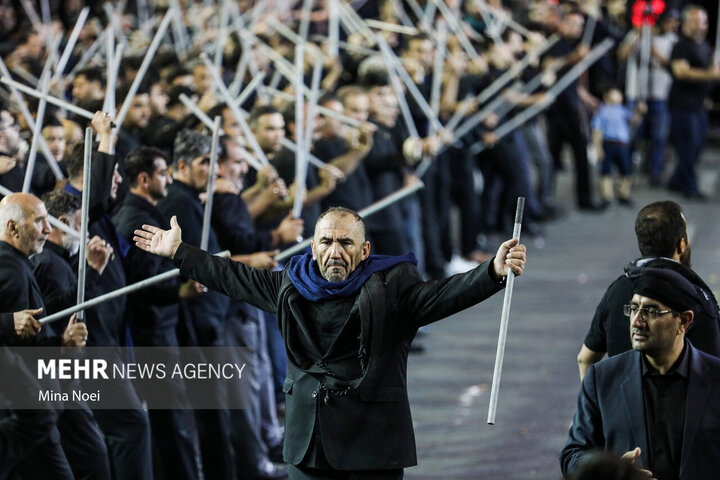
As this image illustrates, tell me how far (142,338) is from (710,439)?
3.53 m

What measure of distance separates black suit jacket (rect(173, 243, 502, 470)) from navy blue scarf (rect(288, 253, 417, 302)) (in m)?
→ 0.03

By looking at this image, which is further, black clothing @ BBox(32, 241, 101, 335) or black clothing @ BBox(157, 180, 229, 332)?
black clothing @ BBox(157, 180, 229, 332)

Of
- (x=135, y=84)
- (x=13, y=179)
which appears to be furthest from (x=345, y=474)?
(x=135, y=84)

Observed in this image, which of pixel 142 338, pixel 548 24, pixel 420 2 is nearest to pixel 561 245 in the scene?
pixel 548 24

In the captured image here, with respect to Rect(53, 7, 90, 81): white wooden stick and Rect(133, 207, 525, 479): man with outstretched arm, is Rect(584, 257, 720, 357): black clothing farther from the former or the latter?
Rect(53, 7, 90, 81): white wooden stick

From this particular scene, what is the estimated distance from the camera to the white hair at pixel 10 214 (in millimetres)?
6359

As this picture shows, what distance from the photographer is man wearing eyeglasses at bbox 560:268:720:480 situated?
16.6ft

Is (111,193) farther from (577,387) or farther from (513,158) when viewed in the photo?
(513,158)

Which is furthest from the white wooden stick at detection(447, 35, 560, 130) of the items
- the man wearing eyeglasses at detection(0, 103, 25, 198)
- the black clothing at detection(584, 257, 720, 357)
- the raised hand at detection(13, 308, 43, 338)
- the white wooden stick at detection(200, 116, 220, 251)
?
the raised hand at detection(13, 308, 43, 338)

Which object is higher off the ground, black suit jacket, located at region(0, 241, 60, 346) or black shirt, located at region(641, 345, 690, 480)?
black suit jacket, located at region(0, 241, 60, 346)

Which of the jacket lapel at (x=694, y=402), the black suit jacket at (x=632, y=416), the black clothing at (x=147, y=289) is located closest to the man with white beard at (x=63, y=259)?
the black clothing at (x=147, y=289)

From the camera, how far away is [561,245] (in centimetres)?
1525

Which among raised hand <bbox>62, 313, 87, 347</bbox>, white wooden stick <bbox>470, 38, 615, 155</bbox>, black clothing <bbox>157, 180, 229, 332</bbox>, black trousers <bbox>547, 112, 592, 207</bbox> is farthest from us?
black trousers <bbox>547, 112, 592, 207</bbox>

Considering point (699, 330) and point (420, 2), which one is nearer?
point (699, 330)
